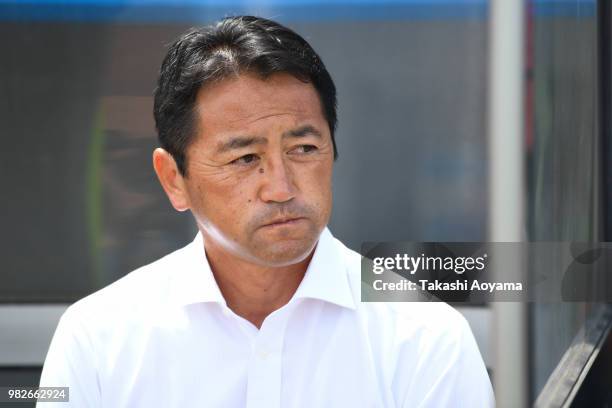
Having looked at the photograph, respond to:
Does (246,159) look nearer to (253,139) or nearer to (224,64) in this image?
(253,139)

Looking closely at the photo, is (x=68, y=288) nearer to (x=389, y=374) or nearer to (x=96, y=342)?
(x=96, y=342)

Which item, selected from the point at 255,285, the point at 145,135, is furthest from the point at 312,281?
the point at 145,135

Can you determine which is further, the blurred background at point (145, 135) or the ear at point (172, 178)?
the blurred background at point (145, 135)

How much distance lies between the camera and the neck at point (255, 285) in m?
1.71

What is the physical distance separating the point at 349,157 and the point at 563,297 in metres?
1.04

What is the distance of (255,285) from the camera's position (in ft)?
5.67

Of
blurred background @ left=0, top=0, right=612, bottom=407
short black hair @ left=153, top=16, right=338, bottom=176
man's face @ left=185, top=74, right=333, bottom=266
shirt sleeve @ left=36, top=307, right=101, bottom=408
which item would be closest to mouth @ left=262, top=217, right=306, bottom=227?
man's face @ left=185, top=74, right=333, bottom=266

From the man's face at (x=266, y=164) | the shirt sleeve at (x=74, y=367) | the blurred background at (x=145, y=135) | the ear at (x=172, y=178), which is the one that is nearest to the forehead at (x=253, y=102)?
the man's face at (x=266, y=164)

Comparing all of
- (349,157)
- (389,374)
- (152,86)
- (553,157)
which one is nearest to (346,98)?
(349,157)

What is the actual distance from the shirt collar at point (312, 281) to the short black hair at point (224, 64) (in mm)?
195

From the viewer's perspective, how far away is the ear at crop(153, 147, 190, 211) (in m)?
1.78

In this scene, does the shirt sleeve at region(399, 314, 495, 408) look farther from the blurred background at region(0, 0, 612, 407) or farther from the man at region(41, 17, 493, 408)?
the blurred background at region(0, 0, 612, 407)

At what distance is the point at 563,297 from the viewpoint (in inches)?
72.2

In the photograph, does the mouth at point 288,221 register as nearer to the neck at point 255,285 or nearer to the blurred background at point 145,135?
the neck at point 255,285
